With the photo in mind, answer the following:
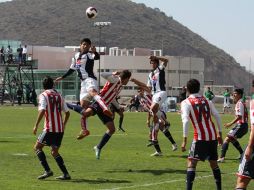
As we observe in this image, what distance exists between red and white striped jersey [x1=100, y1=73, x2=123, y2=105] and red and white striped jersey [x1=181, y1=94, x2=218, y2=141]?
212 inches

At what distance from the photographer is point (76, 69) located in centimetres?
1723

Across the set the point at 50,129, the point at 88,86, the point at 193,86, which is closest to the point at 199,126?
the point at 193,86

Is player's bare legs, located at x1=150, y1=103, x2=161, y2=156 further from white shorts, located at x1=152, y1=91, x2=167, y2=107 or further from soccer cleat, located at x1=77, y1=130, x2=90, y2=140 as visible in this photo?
soccer cleat, located at x1=77, y1=130, x2=90, y2=140

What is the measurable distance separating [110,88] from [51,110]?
3822mm

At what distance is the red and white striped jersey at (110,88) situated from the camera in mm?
17742

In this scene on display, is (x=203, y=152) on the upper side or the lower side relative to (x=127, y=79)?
lower

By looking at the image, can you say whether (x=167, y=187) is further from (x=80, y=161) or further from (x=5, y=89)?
(x=5, y=89)

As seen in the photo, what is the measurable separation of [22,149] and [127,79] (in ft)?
16.6

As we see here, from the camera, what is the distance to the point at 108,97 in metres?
17.8

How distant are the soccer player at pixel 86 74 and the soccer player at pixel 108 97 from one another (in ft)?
0.76

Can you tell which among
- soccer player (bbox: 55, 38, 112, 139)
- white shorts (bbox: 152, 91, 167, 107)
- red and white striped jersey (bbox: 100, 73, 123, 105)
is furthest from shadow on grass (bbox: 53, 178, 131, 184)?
white shorts (bbox: 152, 91, 167, 107)

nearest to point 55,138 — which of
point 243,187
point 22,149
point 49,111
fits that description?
point 49,111

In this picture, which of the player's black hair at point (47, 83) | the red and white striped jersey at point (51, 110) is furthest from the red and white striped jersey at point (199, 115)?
the player's black hair at point (47, 83)

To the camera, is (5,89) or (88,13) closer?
(88,13)
